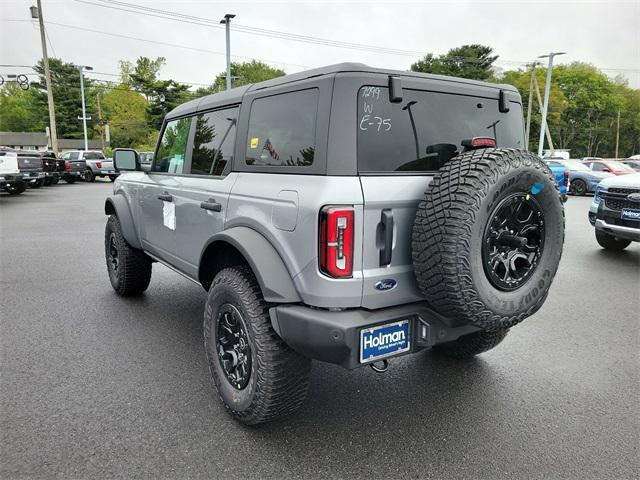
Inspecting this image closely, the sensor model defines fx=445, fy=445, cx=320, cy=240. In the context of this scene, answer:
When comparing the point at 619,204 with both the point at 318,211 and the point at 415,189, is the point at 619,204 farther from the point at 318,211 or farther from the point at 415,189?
the point at 318,211

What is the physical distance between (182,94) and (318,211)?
54.4m

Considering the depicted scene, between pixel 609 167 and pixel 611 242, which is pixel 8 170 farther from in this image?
pixel 609 167

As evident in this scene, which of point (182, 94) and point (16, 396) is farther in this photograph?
point (182, 94)

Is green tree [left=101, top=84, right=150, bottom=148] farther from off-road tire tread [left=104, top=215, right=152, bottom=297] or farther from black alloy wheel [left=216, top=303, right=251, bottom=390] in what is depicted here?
black alloy wheel [left=216, top=303, right=251, bottom=390]

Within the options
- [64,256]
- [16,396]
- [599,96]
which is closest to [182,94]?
[64,256]

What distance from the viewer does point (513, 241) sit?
223 cm

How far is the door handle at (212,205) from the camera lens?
9.23 ft

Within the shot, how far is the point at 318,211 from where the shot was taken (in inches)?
80.3

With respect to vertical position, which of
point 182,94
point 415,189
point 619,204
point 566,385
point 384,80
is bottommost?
point 566,385

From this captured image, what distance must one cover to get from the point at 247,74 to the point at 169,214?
7698 centimetres

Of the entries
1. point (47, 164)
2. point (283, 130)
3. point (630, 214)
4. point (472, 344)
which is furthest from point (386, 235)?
point (47, 164)

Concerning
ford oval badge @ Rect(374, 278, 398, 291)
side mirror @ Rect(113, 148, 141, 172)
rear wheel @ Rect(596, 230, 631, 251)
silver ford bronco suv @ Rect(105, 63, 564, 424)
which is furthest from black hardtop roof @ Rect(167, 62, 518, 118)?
rear wheel @ Rect(596, 230, 631, 251)

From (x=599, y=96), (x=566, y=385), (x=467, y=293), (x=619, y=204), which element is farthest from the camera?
(x=599, y=96)

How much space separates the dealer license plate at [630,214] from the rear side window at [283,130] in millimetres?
6120
